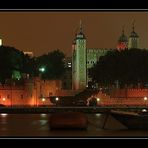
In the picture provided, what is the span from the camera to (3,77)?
45.9m

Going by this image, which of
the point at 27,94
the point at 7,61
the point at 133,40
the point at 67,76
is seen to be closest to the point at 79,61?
the point at 67,76

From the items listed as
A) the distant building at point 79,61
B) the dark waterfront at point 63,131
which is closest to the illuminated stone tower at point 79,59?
the distant building at point 79,61

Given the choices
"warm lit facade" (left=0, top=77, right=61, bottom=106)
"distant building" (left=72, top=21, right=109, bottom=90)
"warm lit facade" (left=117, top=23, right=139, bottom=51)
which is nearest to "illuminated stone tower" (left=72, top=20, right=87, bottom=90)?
"distant building" (left=72, top=21, right=109, bottom=90)

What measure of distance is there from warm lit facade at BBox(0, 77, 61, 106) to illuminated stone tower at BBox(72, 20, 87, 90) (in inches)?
927

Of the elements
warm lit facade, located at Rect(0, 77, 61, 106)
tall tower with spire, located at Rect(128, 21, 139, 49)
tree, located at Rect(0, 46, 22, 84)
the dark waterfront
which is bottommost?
the dark waterfront

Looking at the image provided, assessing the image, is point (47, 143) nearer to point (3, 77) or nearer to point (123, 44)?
point (3, 77)

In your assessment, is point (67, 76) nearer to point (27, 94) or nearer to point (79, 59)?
point (79, 59)

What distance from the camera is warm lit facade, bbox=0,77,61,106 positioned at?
4056cm

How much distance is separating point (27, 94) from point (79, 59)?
99.3 feet

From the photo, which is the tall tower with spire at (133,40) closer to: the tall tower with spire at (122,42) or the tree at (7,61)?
the tall tower with spire at (122,42)

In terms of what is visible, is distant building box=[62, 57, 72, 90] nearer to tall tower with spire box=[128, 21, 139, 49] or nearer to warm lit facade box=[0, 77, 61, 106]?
tall tower with spire box=[128, 21, 139, 49]

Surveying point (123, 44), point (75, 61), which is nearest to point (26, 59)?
point (75, 61)

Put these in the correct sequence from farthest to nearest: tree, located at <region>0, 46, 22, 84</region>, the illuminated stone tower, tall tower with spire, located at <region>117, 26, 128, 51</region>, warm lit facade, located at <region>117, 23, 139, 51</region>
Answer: tall tower with spire, located at <region>117, 26, 128, 51</region> < warm lit facade, located at <region>117, 23, 139, 51</region> < the illuminated stone tower < tree, located at <region>0, 46, 22, 84</region>

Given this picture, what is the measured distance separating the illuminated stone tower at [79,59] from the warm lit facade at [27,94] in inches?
927
